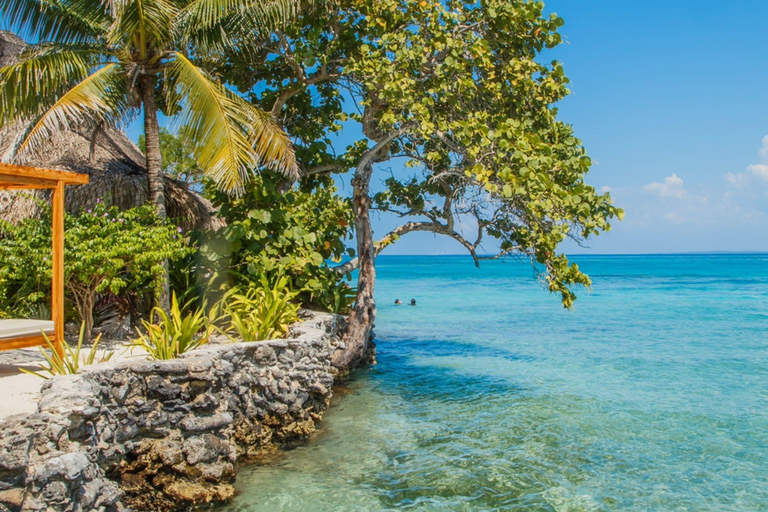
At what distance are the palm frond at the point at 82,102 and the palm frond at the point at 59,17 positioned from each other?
1.02 m

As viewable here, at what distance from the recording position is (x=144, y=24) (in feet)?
23.4

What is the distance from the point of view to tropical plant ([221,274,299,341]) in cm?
667

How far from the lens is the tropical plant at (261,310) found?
6.67 metres

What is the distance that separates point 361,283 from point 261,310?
2479mm

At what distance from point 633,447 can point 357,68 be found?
6.34 metres

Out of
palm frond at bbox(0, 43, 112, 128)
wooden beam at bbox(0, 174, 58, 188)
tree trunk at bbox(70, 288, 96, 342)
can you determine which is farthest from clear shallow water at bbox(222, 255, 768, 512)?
palm frond at bbox(0, 43, 112, 128)

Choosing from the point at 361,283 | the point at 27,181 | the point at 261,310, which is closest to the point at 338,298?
the point at 361,283

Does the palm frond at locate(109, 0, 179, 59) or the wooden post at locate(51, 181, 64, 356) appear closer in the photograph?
the wooden post at locate(51, 181, 64, 356)

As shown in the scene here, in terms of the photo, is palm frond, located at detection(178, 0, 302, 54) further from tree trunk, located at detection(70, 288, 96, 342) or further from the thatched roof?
tree trunk, located at detection(70, 288, 96, 342)

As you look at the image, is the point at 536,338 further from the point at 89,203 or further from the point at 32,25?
the point at 32,25

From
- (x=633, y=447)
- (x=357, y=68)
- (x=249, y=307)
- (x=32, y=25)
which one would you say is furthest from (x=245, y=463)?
(x=32, y=25)

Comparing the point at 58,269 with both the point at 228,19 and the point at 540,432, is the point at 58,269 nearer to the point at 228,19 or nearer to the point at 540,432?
the point at 228,19

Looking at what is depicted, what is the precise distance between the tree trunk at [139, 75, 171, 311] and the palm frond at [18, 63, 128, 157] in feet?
0.95

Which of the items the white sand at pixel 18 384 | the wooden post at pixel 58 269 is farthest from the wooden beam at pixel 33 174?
the white sand at pixel 18 384
